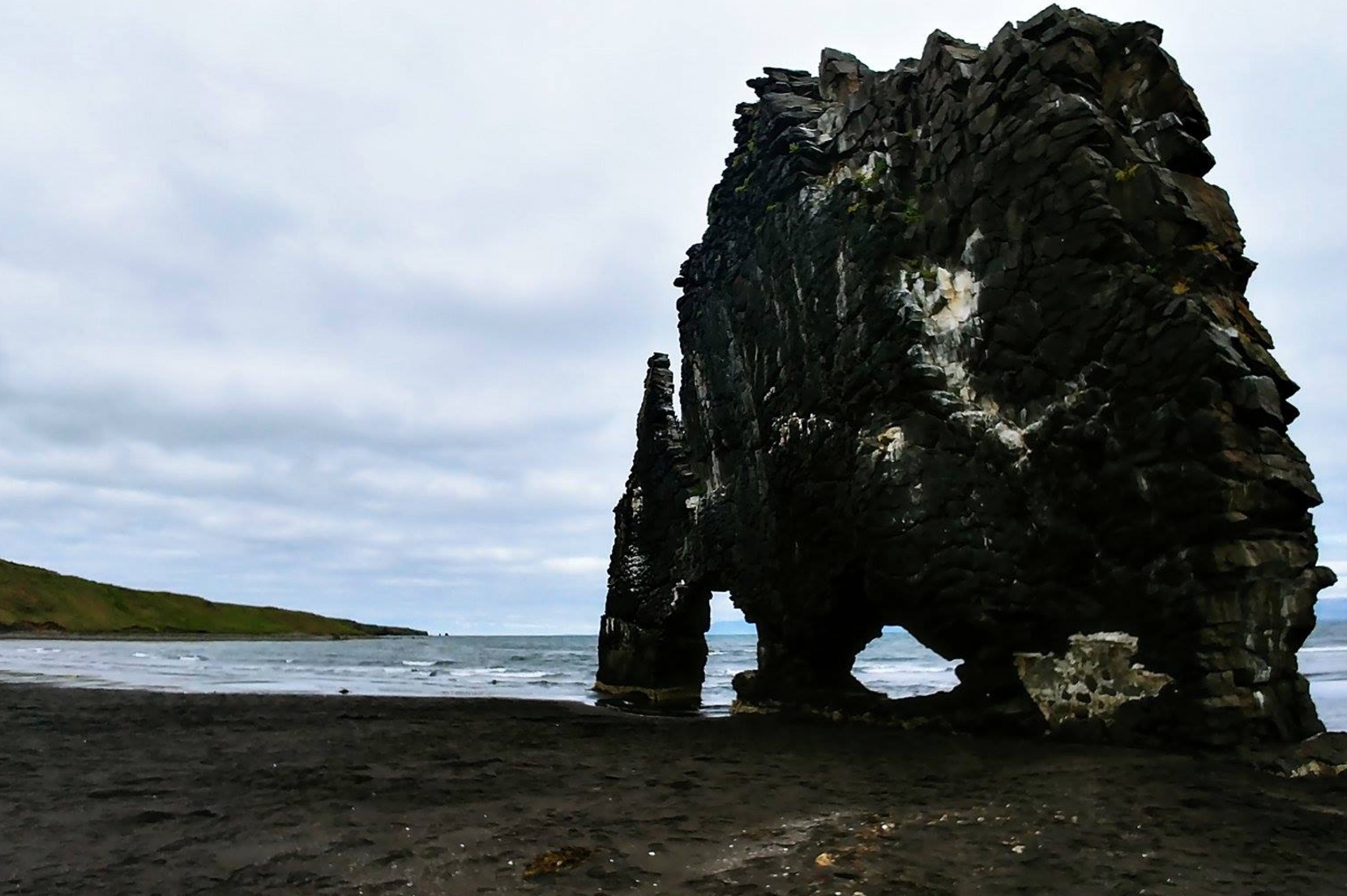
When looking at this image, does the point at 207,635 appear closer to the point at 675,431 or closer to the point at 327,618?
the point at 327,618

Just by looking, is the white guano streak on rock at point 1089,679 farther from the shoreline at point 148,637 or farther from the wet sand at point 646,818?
the shoreline at point 148,637

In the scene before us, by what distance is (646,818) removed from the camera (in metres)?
10.2

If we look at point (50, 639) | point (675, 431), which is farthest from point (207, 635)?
point (675, 431)

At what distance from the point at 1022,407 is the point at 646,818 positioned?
12.7 meters

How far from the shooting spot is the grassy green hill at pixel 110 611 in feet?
356

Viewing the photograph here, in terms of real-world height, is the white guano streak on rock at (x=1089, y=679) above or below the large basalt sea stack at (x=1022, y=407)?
below

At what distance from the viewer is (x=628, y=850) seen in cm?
873

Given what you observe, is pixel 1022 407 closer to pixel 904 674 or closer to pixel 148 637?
pixel 904 674

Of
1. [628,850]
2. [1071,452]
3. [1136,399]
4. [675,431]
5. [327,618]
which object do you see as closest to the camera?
[628,850]

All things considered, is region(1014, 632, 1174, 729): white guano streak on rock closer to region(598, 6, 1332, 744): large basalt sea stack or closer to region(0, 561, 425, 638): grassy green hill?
region(598, 6, 1332, 744): large basalt sea stack

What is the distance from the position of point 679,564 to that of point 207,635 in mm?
126565

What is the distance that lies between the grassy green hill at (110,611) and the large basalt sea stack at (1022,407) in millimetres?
115805

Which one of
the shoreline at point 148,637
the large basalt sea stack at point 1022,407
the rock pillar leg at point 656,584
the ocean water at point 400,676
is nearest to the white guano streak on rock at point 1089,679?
the large basalt sea stack at point 1022,407

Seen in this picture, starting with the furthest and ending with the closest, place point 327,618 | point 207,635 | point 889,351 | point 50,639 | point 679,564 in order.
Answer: point 327,618, point 207,635, point 50,639, point 679,564, point 889,351
